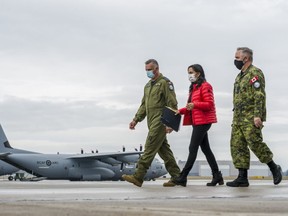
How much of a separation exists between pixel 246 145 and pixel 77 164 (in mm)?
30225

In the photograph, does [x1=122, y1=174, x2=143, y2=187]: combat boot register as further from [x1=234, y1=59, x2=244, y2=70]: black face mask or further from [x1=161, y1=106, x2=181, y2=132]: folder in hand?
[x1=234, y1=59, x2=244, y2=70]: black face mask

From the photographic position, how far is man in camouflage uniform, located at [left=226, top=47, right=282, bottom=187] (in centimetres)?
827

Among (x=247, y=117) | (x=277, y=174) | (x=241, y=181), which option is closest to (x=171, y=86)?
(x=247, y=117)

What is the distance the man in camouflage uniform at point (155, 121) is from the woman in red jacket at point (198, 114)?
11.8 inches

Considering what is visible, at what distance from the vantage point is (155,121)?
9.12 m

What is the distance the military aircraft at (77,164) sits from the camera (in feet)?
120

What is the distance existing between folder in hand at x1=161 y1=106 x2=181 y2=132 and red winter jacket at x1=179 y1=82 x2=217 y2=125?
124 millimetres

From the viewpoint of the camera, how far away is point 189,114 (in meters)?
8.93

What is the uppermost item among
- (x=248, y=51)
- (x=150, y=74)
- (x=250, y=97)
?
(x=248, y=51)

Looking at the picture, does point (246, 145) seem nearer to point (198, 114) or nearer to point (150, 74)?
point (198, 114)

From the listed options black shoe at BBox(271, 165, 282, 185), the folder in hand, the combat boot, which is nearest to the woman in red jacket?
the folder in hand

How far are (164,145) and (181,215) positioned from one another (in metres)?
6.06

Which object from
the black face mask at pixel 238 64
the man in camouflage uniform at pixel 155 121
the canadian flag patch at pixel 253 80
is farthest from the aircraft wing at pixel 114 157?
the canadian flag patch at pixel 253 80

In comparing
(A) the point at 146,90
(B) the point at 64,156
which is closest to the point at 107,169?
(B) the point at 64,156
